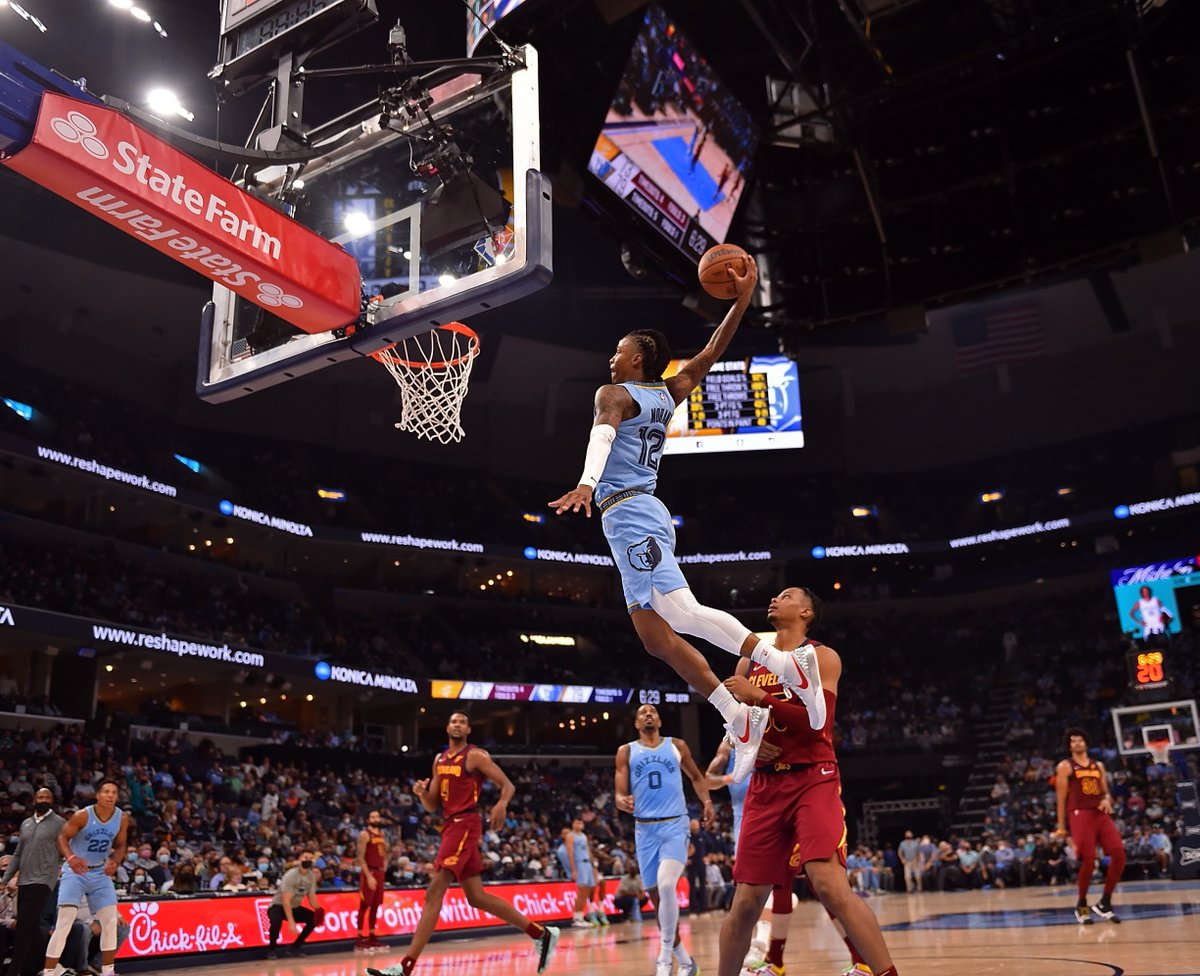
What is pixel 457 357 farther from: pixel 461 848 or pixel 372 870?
pixel 372 870

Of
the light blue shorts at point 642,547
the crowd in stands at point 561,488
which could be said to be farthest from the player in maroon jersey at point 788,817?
the crowd in stands at point 561,488

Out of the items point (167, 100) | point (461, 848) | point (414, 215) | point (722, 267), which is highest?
point (167, 100)

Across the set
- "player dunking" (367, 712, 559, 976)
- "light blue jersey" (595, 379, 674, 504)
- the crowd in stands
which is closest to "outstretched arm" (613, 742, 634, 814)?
"player dunking" (367, 712, 559, 976)

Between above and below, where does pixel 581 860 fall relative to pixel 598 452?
below

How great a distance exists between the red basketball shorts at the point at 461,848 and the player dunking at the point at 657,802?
1194mm

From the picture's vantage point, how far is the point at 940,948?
28.6ft

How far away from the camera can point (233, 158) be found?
24.2 feet

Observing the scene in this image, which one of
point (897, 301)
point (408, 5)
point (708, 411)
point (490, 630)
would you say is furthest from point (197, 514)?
point (897, 301)

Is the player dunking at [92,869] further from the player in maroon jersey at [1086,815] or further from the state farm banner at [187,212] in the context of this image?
the player in maroon jersey at [1086,815]

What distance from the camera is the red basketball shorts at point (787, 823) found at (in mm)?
4695

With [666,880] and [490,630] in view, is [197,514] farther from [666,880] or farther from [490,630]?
[666,880]

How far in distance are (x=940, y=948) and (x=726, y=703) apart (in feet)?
16.9

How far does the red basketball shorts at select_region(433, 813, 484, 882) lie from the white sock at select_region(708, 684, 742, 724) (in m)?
4.17

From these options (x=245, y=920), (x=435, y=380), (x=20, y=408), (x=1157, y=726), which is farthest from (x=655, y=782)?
(x=20, y=408)
